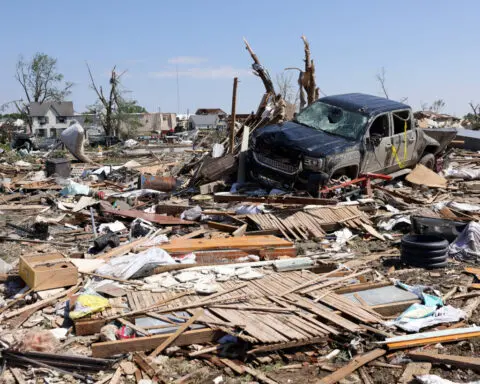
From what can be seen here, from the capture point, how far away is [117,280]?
6531 mm

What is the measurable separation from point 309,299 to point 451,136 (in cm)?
1071

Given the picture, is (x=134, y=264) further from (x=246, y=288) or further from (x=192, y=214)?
(x=192, y=214)

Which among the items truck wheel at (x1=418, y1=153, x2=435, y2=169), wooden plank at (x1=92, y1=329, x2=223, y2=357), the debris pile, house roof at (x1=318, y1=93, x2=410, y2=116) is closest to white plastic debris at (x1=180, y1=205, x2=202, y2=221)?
the debris pile

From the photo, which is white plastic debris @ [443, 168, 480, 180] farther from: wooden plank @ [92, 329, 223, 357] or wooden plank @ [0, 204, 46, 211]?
wooden plank @ [92, 329, 223, 357]

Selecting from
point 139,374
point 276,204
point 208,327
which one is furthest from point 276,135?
point 139,374

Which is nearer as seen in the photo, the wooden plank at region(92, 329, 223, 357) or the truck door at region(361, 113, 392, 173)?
the wooden plank at region(92, 329, 223, 357)

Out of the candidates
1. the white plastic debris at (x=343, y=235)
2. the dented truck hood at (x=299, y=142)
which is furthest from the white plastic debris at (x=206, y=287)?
the dented truck hood at (x=299, y=142)

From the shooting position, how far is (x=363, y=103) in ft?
41.0

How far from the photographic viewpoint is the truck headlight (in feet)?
35.5

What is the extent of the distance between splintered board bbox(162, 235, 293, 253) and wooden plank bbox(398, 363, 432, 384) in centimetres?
357

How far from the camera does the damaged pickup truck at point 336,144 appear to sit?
36.1 feet

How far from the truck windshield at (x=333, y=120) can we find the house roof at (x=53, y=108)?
246ft

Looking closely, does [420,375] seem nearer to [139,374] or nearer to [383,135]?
[139,374]

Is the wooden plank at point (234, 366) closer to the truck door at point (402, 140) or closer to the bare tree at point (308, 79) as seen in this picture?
the truck door at point (402, 140)
